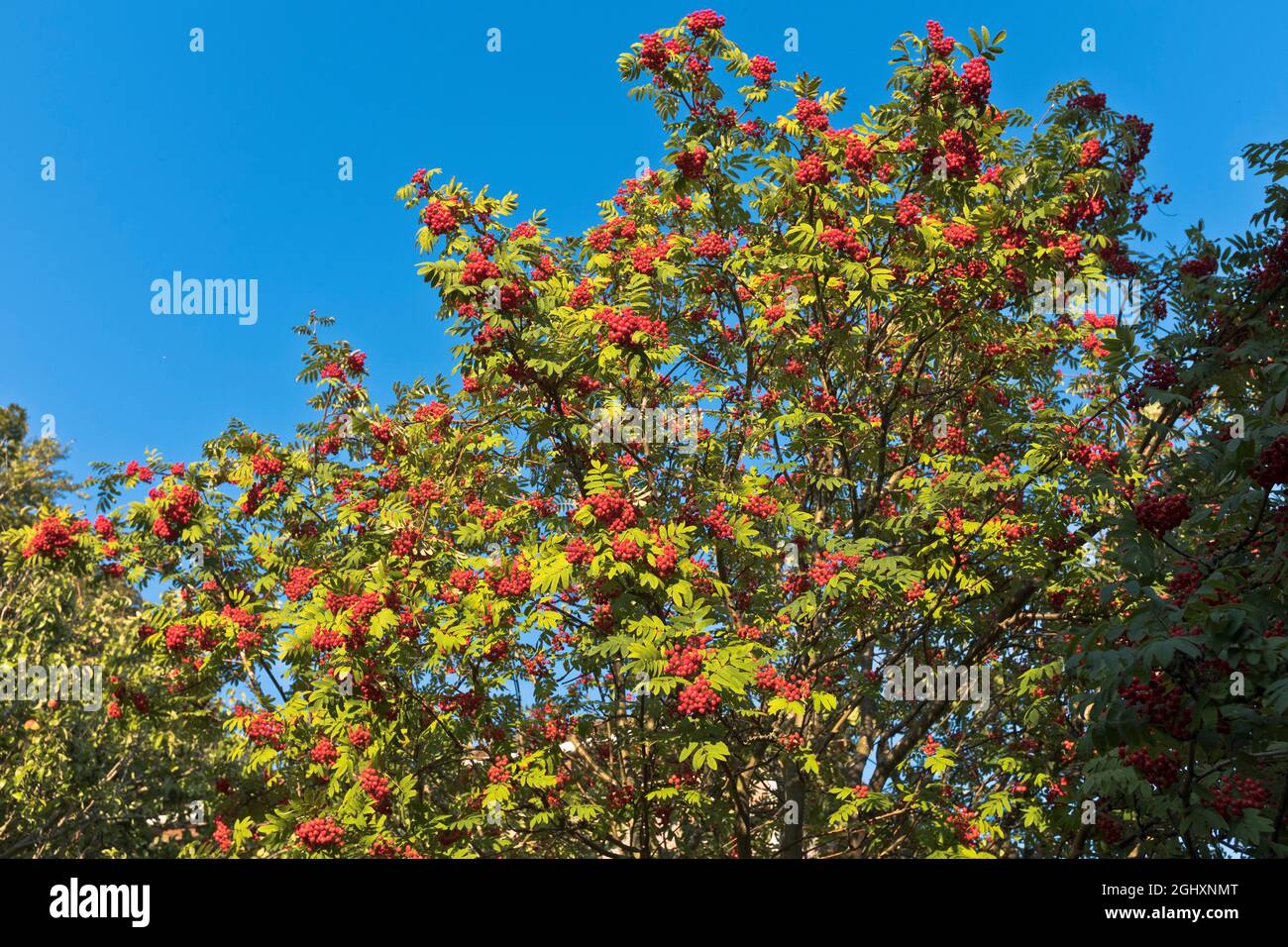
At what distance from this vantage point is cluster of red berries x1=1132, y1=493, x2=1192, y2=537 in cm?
682

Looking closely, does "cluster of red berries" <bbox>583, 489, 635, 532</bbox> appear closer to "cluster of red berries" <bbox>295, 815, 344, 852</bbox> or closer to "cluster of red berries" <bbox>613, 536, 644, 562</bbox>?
"cluster of red berries" <bbox>613, 536, 644, 562</bbox>

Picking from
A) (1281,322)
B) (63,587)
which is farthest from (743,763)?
(63,587)

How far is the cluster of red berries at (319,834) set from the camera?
364 inches

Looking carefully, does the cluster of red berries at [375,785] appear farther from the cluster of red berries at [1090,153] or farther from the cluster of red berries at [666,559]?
the cluster of red berries at [1090,153]

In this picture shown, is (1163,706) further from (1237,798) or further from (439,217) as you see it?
(439,217)

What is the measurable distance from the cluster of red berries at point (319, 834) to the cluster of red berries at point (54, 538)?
20.1 feet

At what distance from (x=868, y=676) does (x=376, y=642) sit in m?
5.41

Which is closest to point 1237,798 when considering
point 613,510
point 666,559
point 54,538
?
point 666,559

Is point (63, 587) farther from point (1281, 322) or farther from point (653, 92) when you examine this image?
point (1281, 322)

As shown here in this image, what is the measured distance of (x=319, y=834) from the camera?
30.3 feet

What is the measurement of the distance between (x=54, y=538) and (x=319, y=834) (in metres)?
6.39

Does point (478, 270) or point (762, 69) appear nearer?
point (478, 270)

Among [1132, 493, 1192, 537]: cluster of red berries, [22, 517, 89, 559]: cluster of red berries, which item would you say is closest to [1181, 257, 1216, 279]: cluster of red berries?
[1132, 493, 1192, 537]: cluster of red berries
